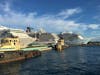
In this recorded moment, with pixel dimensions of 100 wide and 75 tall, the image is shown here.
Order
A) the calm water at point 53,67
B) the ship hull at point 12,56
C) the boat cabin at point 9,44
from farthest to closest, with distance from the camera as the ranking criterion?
the boat cabin at point 9,44 < the ship hull at point 12,56 < the calm water at point 53,67

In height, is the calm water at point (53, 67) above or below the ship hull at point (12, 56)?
below

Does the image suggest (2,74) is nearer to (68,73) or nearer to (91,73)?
(68,73)

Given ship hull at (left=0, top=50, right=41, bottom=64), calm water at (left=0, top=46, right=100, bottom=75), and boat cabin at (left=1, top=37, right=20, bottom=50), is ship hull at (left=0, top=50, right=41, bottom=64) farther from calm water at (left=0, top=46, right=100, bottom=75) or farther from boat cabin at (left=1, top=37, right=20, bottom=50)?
boat cabin at (left=1, top=37, right=20, bottom=50)

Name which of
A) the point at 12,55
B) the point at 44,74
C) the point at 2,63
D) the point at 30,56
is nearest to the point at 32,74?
the point at 44,74

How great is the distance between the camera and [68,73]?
200 ft

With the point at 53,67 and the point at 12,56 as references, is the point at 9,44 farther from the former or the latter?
the point at 53,67

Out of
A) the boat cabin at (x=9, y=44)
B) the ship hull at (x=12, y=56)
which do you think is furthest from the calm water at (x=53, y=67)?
the boat cabin at (x=9, y=44)

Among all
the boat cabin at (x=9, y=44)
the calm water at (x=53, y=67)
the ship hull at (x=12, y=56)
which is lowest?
the calm water at (x=53, y=67)

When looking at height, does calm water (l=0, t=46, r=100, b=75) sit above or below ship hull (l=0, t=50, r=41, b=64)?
below

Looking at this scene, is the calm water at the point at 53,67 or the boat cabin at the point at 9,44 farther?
the boat cabin at the point at 9,44

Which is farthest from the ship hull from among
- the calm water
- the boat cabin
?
the boat cabin

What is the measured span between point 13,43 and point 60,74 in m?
65.8

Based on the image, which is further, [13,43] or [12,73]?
[13,43]

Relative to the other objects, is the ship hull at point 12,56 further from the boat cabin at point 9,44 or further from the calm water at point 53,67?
the boat cabin at point 9,44
